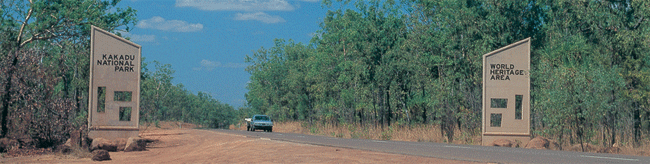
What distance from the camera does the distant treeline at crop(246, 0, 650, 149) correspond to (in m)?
23.4

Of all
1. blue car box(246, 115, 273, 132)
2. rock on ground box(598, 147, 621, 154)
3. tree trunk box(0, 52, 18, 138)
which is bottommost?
blue car box(246, 115, 273, 132)

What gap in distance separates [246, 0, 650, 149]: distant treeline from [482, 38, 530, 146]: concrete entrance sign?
0.89m

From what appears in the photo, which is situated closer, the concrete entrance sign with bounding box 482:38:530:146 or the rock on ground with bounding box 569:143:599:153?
the rock on ground with bounding box 569:143:599:153

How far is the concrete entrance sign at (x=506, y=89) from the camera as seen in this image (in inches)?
999

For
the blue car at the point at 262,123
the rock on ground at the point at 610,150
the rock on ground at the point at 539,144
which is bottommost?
the blue car at the point at 262,123

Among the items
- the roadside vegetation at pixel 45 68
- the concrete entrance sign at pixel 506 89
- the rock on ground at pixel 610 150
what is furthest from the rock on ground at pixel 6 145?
the rock on ground at pixel 610 150

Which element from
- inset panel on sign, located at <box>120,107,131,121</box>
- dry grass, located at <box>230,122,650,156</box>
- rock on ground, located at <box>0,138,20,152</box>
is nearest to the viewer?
dry grass, located at <box>230,122,650,156</box>

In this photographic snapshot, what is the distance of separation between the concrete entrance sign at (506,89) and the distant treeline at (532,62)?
89cm

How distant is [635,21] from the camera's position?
102 ft

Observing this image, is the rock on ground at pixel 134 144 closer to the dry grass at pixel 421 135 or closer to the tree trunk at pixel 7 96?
the tree trunk at pixel 7 96

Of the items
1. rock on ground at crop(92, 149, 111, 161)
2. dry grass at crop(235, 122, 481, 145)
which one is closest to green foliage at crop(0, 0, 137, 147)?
rock on ground at crop(92, 149, 111, 161)

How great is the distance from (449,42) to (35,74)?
2363cm

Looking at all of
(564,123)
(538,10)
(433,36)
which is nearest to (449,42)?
(433,36)

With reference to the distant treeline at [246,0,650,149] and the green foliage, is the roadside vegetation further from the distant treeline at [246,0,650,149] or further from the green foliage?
the distant treeline at [246,0,650,149]
